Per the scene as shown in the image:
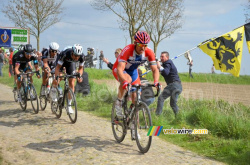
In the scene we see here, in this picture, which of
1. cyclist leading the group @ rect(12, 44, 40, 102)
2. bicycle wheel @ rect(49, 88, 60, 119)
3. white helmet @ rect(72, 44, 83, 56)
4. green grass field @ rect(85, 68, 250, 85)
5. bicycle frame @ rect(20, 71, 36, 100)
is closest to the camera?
white helmet @ rect(72, 44, 83, 56)

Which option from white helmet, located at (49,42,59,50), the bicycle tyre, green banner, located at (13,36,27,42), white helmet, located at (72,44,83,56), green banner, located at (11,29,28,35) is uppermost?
green banner, located at (11,29,28,35)

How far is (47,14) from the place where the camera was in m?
32.7

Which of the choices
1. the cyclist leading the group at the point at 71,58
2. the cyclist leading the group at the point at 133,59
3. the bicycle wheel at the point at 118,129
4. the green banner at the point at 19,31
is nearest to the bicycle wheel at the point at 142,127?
the cyclist leading the group at the point at 133,59

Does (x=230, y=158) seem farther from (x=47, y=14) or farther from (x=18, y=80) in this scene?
(x=47, y=14)

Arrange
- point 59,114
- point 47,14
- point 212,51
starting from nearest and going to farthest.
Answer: point 59,114 < point 212,51 < point 47,14

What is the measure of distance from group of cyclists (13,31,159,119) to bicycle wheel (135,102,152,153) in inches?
18.1

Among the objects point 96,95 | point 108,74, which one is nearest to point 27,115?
point 96,95

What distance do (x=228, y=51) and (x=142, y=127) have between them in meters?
5.83

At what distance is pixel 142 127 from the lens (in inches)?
239

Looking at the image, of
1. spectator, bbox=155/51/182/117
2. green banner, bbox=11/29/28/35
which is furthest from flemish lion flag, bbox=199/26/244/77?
green banner, bbox=11/29/28/35

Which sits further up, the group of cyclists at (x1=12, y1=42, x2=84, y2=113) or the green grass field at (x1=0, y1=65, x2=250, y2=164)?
the group of cyclists at (x1=12, y1=42, x2=84, y2=113)

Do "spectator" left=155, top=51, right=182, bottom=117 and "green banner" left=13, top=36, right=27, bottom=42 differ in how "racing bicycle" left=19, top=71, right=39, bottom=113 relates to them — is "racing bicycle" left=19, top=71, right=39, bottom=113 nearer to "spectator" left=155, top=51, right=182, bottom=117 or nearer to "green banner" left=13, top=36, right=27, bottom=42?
"spectator" left=155, top=51, right=182, bottom=117

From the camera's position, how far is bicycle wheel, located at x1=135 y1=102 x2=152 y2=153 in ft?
19.3

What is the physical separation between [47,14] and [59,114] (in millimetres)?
25448
